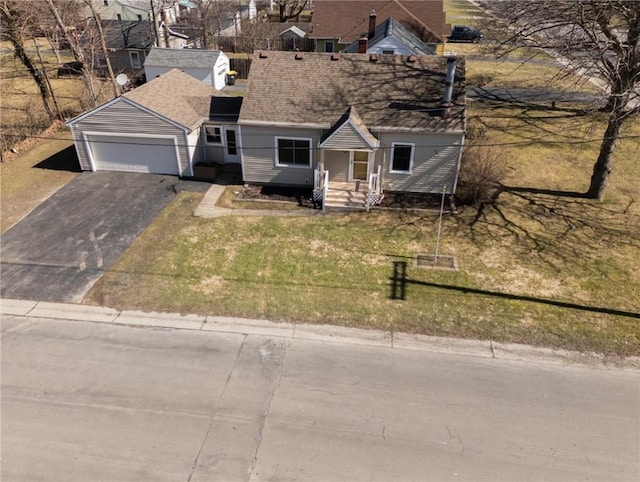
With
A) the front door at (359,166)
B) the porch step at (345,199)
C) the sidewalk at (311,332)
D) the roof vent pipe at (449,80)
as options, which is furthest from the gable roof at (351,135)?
the sidewalk at (311,332)

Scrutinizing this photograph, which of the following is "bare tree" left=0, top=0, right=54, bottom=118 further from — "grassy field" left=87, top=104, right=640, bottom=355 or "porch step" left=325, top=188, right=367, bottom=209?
"porch step" left=325, top=188, right=367, bottom=209

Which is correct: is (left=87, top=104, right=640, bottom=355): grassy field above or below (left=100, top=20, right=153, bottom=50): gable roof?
below

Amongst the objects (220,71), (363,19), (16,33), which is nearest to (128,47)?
(220,71)

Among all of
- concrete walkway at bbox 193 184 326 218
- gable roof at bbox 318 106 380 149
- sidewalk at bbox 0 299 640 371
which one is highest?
gable roof at bbox 318 106 380 149

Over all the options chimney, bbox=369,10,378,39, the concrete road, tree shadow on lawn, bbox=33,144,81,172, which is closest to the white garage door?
tree shadow on lawn, bbox=33,144,81,172

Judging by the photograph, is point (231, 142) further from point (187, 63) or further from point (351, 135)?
point (187, 63)

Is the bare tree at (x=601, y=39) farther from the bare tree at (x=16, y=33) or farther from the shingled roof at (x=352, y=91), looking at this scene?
the bare tree at (x=16, y=33)

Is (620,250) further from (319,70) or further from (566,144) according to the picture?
(319,70)
